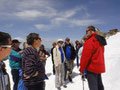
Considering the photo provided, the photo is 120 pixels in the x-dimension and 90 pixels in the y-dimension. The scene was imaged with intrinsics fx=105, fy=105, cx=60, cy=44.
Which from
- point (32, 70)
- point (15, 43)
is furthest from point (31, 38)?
point (15, 43)

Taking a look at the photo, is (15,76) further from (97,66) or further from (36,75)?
(97,66)

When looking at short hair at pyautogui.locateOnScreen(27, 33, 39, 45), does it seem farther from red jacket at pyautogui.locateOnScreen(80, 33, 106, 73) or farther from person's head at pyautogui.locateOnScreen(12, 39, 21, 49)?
person's head at pyautogui.locateOnScreen(12, 39, 21, 49)

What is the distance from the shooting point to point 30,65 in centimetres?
243

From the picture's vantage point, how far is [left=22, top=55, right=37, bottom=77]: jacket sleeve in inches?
95.4

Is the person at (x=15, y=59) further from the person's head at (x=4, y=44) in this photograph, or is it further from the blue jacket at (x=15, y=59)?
the person's head at (x=4, y=44)

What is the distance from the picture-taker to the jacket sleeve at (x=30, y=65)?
242 centimetres

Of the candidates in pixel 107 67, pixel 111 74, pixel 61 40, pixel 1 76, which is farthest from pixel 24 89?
pixel 107 67

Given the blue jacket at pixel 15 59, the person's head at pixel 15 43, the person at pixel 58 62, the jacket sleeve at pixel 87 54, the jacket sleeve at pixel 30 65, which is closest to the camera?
the jacket sleeve at pixel 30 65

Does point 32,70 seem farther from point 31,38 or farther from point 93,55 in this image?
point 93,55

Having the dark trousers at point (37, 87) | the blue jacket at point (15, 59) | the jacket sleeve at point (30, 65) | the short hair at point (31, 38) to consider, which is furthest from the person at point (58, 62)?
the jacket sleeve at point (30, 65)

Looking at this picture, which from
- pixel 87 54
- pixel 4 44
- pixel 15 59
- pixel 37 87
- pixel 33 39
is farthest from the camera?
pixel 15 59

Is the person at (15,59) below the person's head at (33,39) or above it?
below

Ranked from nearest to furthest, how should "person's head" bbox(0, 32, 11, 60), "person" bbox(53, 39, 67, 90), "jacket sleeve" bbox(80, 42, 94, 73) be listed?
"person's head" bbox(0, 32, 11, 60) → "jacket sleeve" bbox(80, 42, 94, 73) → "person" bbox(53, 39, 67, 90)

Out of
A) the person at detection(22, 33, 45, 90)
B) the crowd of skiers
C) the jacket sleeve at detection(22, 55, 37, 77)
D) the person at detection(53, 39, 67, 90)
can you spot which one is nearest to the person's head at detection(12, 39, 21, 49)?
the crowd of skiers
